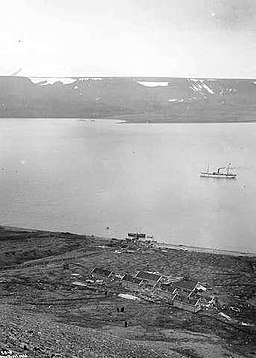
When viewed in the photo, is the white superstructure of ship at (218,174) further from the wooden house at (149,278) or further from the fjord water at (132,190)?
the wooden house at (149,278)

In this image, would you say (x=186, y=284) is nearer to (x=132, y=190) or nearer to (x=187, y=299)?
(x=187, y=299)

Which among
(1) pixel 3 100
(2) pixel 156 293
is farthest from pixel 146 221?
(1) pixel 3 100

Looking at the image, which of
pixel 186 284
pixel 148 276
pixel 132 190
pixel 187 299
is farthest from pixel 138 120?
pixel 187 299

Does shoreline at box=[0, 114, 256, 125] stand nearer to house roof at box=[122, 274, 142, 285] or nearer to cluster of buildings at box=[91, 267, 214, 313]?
cluster of buildings at box=[91, 267, 214, 313]

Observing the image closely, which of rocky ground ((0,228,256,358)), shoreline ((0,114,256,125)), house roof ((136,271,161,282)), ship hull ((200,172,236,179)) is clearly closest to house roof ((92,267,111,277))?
rocky ground ((0,228,256,358))

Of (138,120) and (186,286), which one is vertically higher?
(138,120)

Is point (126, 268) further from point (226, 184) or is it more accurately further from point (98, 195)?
point (226, 184)
